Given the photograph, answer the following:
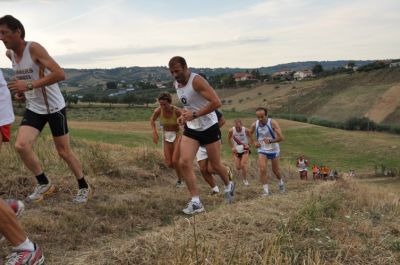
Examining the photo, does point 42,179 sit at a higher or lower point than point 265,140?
higher

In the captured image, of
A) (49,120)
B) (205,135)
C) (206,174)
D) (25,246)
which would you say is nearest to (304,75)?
(206,174)

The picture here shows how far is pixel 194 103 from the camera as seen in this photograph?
6.16 meters

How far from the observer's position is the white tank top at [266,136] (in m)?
8.93

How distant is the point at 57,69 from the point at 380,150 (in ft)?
159

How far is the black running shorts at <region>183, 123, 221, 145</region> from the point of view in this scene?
6.30 m

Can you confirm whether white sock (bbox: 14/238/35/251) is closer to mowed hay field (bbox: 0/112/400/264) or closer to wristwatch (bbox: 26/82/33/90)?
mowed hay field (bbox: 0/112/400/264)

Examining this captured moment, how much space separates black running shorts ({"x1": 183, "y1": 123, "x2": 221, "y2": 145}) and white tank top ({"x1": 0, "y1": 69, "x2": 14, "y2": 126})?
259 centimetres

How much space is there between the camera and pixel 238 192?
28.8 ft

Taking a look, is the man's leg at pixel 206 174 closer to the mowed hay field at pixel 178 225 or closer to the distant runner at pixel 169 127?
the mowed hay field at pixel 178 225

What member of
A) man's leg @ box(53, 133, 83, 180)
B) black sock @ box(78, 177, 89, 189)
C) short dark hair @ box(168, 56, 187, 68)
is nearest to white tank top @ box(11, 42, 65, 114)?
man's leg @ box(53, 133, 83, 180)

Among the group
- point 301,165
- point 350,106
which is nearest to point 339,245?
point 301,165

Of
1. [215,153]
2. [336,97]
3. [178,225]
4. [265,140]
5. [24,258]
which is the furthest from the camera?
[336,97]

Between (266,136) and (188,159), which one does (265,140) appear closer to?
(266,136)

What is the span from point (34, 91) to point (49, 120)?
38 centimetres
